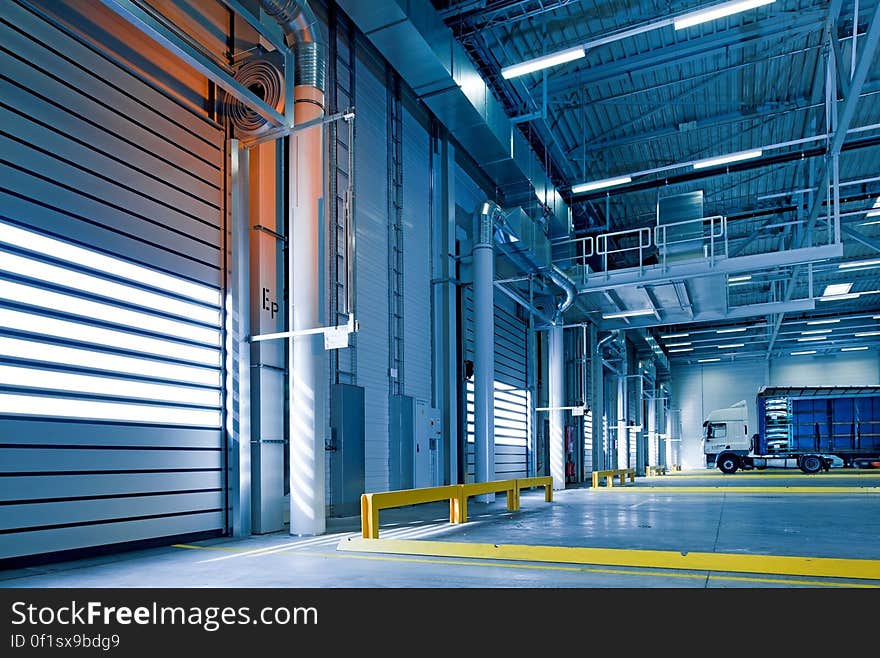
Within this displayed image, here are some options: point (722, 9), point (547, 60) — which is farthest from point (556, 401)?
point (722, 9)

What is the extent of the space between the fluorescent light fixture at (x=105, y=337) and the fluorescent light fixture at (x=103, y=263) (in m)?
0.67

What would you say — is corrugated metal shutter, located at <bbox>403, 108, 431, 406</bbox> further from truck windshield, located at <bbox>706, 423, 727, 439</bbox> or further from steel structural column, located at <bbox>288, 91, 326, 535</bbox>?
truck windshield, located at <bbox>706, 423, 727, 439</bbox>

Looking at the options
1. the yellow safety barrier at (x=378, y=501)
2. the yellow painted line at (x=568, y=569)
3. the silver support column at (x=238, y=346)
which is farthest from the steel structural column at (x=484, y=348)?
the yellow painted line at (x=568, y=569)

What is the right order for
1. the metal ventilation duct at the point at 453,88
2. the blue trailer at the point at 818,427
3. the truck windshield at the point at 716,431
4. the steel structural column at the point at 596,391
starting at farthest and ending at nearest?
1. the truck windshield at the point at 716,431
2. the blue trailer at the point at 818,427
3. the steel structural column at the point at 596,391
4. the metal ventilation duct at the point at 453,88

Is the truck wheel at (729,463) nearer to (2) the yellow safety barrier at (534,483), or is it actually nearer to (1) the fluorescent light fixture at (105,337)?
(2) the yellow safety barrier at (534,483)

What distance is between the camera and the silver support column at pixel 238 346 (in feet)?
31.7

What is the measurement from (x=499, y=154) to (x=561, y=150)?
3656mm

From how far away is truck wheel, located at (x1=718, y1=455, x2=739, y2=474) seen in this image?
3362 cm

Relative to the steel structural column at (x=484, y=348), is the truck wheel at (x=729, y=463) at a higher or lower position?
lower

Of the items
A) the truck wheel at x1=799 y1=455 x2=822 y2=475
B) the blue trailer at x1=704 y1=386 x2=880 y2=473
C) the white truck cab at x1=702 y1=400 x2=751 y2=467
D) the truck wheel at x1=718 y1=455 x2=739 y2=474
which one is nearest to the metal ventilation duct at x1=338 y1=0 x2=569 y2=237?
the blue trailer at x1=704 y1=386 x2=880 y2=473

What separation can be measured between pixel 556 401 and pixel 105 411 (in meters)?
15.5

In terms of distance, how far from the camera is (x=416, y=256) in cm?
1582

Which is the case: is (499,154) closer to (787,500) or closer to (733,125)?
(733,125)
